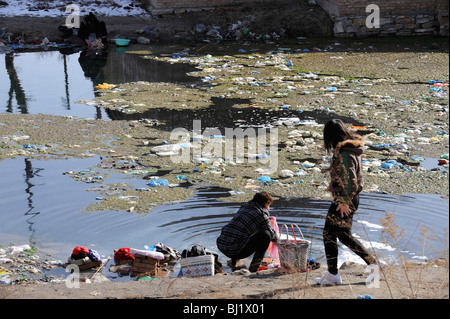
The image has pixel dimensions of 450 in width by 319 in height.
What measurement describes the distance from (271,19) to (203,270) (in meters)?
13.9

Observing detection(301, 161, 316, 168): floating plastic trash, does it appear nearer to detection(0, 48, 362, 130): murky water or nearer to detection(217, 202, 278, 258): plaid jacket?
detection(0, 48, 362, 130): murky water

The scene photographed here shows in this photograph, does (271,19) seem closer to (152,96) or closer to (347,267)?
(152,96)

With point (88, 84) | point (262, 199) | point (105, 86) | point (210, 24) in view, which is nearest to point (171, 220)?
point (262, 199)

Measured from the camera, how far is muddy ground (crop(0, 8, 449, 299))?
178 inches

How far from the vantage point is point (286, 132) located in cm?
899

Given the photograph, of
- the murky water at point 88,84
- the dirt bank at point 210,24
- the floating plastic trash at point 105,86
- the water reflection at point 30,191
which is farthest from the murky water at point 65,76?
the water reflection at point 30,191

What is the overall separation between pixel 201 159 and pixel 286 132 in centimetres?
161

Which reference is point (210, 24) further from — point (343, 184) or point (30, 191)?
point (343, 184)

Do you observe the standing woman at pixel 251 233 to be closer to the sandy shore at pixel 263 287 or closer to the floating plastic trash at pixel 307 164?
the sandy shore at pixel 263 287

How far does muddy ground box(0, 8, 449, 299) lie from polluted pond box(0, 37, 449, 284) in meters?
0.03

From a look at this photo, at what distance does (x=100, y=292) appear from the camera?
457 centimetres

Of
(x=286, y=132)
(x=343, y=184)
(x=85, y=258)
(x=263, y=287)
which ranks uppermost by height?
(x=343, y=184)

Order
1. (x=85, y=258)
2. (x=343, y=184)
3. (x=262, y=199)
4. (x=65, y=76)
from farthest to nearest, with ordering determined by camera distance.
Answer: (x=65, y=76) < (x=85, y=258) < (x=262, y=199) < (x=343, y=184)
